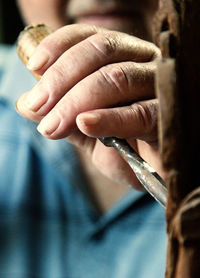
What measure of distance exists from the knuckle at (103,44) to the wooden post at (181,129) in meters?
0.17

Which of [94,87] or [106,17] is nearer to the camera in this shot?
[94,87]

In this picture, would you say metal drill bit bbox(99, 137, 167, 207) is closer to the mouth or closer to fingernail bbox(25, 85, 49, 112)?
fingernail bbox(25, 85, 49, 112)

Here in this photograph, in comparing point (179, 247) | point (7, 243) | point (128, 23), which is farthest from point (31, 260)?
point (179, 247)

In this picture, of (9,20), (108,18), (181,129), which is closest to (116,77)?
(181,129)

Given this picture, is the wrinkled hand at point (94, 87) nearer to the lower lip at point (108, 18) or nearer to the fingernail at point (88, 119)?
the fingernail at point (88, 119)

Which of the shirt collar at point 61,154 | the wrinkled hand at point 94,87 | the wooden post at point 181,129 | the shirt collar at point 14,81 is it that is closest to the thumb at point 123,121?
the wrinkled hand at point 94,87

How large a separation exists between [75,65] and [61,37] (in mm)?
44

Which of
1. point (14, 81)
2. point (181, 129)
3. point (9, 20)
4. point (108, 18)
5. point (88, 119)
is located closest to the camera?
point (181, 129)

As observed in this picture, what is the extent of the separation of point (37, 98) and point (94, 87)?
0.05 meters

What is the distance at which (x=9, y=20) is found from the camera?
167cm

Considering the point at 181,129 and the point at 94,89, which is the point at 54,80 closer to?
the point at 94,89

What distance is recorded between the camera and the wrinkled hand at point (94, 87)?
423 millimetres

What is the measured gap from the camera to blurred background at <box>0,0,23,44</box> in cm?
166

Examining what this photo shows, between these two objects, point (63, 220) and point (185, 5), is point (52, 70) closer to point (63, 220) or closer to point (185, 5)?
point (185, 5)
